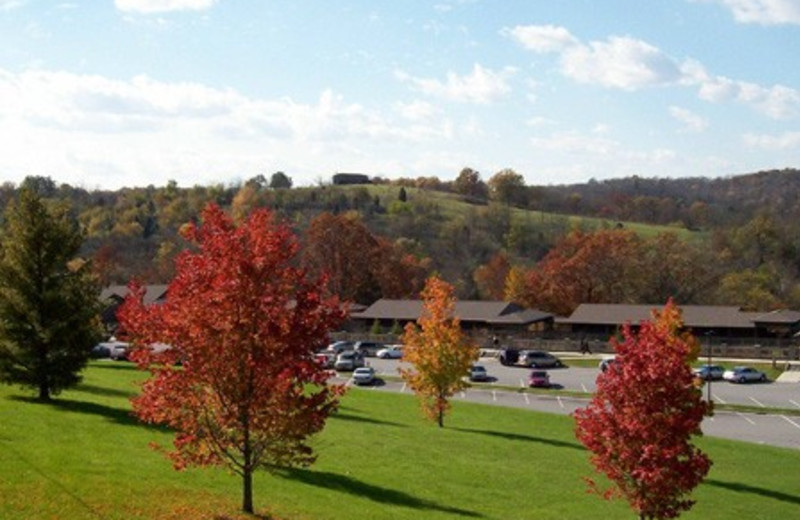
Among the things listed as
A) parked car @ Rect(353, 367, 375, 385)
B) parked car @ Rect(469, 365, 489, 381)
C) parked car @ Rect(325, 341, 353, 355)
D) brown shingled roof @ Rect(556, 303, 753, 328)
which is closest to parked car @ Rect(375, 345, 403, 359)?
parked car @ Rect(325, 341, 353, 355)

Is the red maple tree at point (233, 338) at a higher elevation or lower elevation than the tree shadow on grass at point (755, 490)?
higher

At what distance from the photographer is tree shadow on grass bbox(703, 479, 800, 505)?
33000mm

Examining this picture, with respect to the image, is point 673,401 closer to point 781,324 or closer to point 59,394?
point 59,394

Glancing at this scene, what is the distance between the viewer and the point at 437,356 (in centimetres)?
4469

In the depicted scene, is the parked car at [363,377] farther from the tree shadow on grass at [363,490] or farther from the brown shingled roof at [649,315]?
Answer: the tree shadow on grass at [363,490]

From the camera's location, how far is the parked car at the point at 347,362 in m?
70.2

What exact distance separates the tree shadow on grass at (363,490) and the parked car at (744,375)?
4648 centimetres

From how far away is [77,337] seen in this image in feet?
124

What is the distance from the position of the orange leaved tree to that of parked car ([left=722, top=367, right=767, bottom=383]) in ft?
99.8

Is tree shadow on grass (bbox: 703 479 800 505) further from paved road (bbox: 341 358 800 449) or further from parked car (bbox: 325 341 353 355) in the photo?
parked car (bbox: 325 341 353 355)

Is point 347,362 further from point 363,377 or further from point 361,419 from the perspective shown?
point 361,419

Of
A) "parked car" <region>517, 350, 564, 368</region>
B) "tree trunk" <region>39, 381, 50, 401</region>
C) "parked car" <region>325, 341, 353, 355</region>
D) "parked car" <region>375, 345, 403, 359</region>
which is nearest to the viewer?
"tree trunk" <region>39, 381, 50, 401</region>

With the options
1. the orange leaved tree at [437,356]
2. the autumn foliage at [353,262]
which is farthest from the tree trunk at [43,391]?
the autumn foliage at [353,262]

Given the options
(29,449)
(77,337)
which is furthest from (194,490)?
(77,337)
